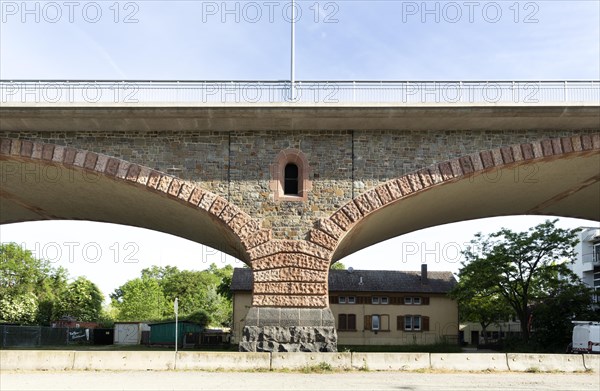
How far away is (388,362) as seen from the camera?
17.0m

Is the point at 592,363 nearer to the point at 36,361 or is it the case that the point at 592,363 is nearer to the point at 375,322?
the point at 36,361

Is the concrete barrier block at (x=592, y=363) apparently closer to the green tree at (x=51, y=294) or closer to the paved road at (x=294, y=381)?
the paved road at (x=294, y=381)

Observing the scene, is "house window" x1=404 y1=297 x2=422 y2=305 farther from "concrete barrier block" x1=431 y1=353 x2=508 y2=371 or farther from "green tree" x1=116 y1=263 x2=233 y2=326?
"concrete barrier block" x1=431 y1=353 x2=508 y2=371

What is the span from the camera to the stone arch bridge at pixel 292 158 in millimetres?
20031

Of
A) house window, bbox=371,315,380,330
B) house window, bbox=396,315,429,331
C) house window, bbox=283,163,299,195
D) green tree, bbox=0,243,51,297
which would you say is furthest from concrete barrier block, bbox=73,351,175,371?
green tree, bbox=0,243,51,297

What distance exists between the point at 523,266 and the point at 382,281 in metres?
15.1

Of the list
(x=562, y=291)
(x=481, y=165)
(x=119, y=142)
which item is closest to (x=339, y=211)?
(x=481, y=165)

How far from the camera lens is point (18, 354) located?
16703mm

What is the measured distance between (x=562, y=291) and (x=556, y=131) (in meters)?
14.8

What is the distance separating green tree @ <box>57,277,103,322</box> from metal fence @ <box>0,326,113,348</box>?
57.3 ft

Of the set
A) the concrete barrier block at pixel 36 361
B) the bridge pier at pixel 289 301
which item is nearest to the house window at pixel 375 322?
the bridge pier at pixel 289 301

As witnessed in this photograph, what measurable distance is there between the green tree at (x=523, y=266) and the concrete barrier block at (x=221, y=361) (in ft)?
72.7

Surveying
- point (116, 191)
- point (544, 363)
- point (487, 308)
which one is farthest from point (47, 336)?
point (544, 363)

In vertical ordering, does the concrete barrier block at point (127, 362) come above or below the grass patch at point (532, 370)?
above
